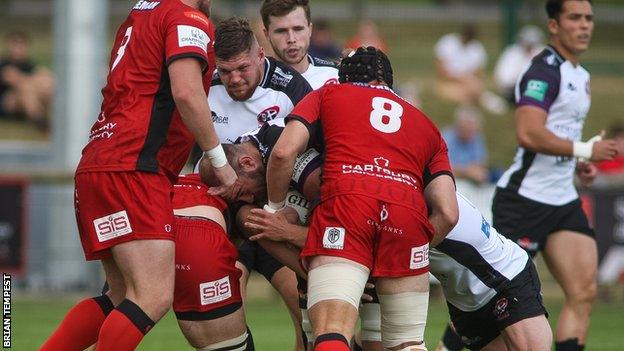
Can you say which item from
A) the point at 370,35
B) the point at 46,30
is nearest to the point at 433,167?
the point at 370,35

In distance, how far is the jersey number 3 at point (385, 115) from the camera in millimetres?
6582

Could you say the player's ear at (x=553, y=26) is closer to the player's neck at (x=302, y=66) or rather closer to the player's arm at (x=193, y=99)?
the player's neck at (x=302, y=66)

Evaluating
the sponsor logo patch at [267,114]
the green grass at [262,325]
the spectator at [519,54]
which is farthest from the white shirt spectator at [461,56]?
the sponsor logo patch at [267,114]

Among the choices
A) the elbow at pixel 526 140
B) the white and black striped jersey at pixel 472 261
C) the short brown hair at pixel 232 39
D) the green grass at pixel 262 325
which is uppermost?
the short brown hair at pixel 232 39

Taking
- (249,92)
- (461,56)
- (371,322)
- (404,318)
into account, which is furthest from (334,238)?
(461,56)

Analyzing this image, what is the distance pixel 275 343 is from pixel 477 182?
476 cm

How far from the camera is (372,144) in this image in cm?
656

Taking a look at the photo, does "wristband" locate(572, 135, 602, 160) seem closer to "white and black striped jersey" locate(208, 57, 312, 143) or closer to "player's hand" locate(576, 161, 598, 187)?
"player's hand" locate(576, 161, 598, 187)

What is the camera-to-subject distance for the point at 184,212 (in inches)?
283

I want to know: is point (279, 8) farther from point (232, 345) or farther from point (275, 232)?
point (232, 345)

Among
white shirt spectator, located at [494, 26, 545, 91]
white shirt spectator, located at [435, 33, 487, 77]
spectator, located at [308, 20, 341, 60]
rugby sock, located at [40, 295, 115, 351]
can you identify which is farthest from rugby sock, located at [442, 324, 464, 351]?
white shirt spectator, located at [435, 33, 487, 77]

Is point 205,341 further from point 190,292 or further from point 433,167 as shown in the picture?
point 433,167

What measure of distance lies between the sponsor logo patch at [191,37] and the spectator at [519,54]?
38.0 ft

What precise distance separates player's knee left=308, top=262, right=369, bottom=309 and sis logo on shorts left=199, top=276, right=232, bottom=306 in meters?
0.74
